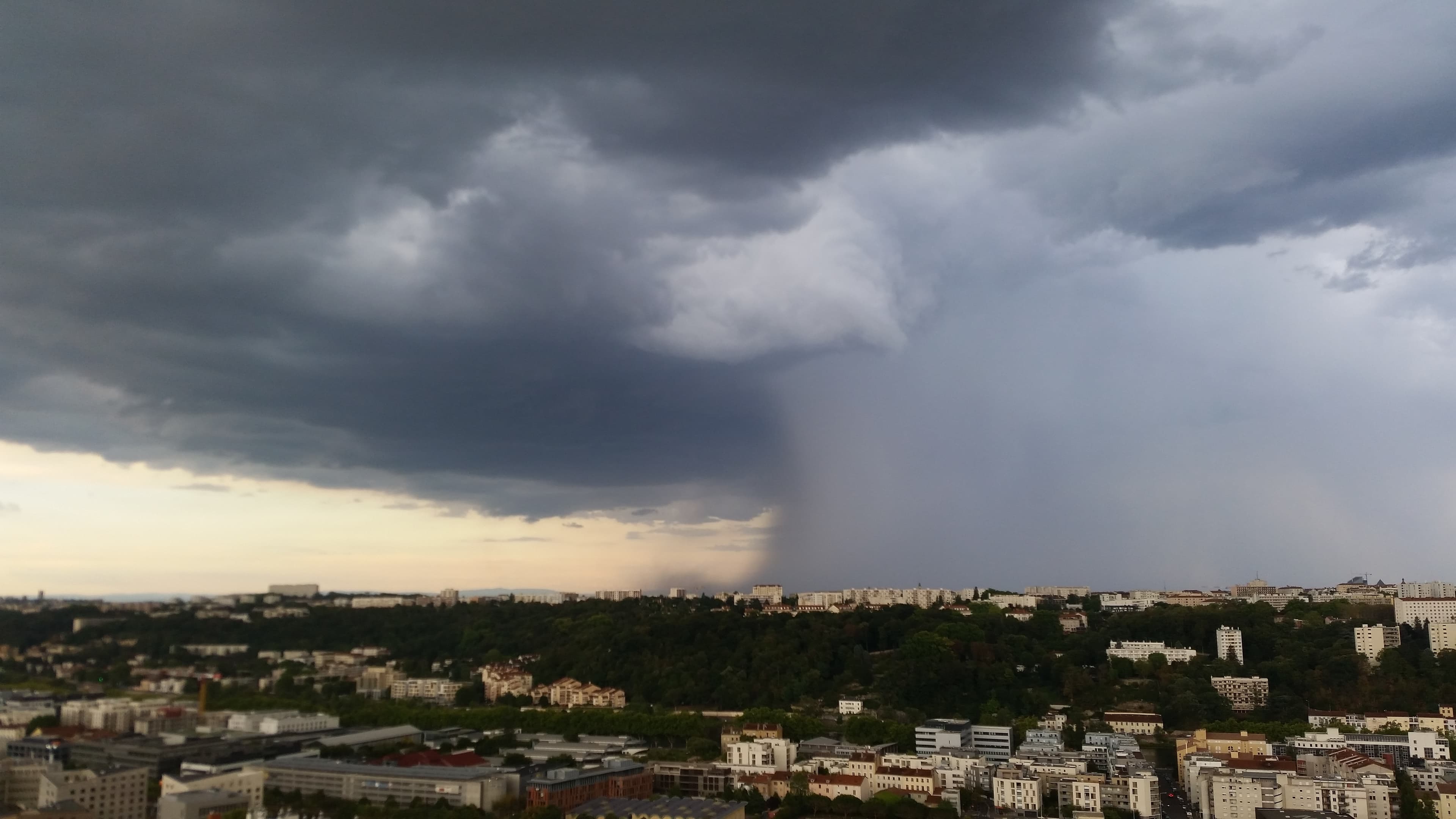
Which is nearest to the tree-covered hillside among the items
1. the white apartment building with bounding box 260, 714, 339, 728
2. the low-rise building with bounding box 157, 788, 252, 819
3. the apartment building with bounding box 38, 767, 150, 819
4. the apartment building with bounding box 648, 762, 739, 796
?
the white apartment building with bounding box 260, 714, 339, 728

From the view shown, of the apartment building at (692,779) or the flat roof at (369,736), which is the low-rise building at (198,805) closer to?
the flat roof at (369,736)

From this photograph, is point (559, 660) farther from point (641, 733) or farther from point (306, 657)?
point (306, 657)

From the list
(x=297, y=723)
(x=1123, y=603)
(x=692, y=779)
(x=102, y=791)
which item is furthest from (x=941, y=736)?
(x=1123, y=603)

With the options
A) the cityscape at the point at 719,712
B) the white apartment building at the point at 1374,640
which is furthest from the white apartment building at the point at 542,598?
the white apartment building at the point at 1374,640

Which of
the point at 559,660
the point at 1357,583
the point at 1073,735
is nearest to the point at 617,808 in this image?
the point at 1073,735

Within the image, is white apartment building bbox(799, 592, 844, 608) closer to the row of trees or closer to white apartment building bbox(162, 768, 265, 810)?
the row of trees
